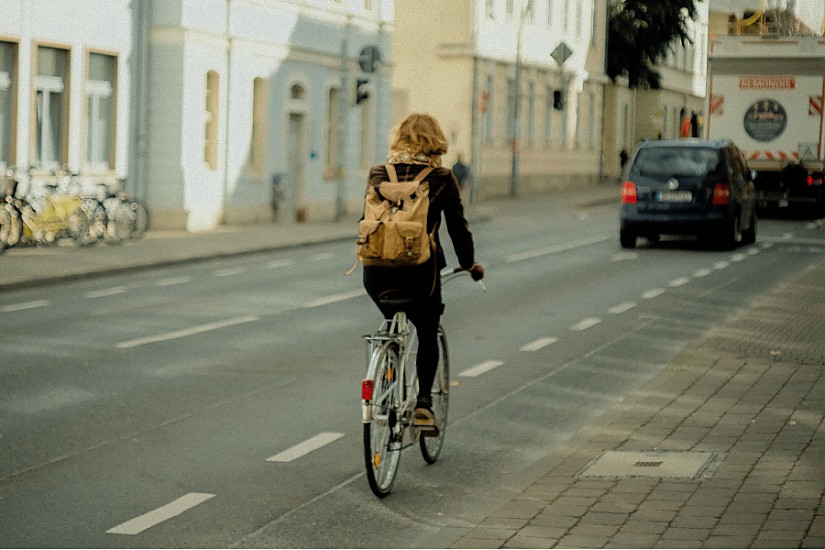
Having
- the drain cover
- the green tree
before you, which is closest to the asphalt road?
the drain cover

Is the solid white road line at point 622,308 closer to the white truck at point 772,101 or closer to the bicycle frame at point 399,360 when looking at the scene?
the bicycle frame at point 399,360

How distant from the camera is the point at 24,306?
17.3 meters

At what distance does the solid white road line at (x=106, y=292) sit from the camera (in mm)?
18766

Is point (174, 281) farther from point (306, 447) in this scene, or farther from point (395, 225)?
point (395, 225)

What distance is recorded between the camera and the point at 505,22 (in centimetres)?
5666

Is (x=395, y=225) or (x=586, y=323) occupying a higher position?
(x=395, y=225)

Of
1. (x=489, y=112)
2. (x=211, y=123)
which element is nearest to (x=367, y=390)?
(x=211, y=123)

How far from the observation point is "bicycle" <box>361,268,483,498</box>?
756cm

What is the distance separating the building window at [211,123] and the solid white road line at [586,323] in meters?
18.2

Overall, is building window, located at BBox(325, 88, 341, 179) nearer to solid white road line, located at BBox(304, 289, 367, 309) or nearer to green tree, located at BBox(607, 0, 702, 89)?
solid white road line, located at BBox(304, 289, 367, 309)

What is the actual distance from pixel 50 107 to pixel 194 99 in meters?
4.28

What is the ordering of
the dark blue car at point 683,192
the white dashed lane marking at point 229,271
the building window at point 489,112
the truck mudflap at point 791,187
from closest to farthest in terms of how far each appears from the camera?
the white dashed lane marking at point 229,271, the dark blue car at point 683,192, the truck mudflap at point 791,187, the building window at point 489,112

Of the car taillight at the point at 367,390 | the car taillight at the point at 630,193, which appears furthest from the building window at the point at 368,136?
the car taillight at the point at 367,390

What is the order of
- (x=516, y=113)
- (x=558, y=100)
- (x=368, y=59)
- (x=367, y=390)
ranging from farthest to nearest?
(x=516, y=113) < (x=558, y=100) < (x=368, y=59) < (x=367, y=390)
